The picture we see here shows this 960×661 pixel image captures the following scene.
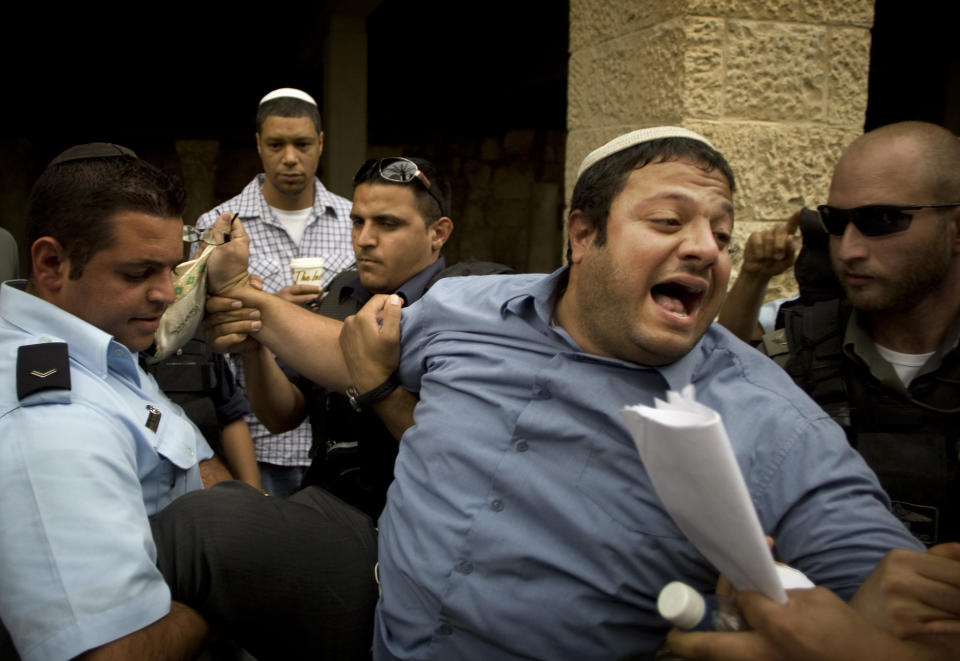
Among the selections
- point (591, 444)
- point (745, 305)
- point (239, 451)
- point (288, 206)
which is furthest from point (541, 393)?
point (288, 206)

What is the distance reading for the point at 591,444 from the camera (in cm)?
155

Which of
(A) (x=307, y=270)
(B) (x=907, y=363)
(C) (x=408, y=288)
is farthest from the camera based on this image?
(A) (x=307, y=270)

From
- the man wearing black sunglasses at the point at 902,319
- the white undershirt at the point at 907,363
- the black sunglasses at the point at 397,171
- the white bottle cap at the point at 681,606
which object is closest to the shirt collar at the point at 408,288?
the black sunglasses at the point at 397,171

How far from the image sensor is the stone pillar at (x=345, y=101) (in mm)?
7359

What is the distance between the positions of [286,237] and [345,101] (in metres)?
4.53

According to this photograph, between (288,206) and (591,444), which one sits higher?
(288,206)

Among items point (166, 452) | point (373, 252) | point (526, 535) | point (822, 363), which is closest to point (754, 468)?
point (526, 535)

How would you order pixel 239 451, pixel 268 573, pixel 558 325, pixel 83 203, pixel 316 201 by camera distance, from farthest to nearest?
pixel 316 201 → pixel 239 451 → pixel 558 325 → pixel 83 203 → pixel 268 573

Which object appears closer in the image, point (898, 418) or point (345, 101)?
point (898, 418)

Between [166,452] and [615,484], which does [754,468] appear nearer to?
[615,484]

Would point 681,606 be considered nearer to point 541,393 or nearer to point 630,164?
point 541,393

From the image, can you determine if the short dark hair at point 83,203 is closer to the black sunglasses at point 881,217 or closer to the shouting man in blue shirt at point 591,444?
the shouting man in blue shirt at point 591,444

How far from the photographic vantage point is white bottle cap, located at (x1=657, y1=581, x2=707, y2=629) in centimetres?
109

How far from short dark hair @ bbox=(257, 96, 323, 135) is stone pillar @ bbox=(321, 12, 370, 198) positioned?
12.5 ft
